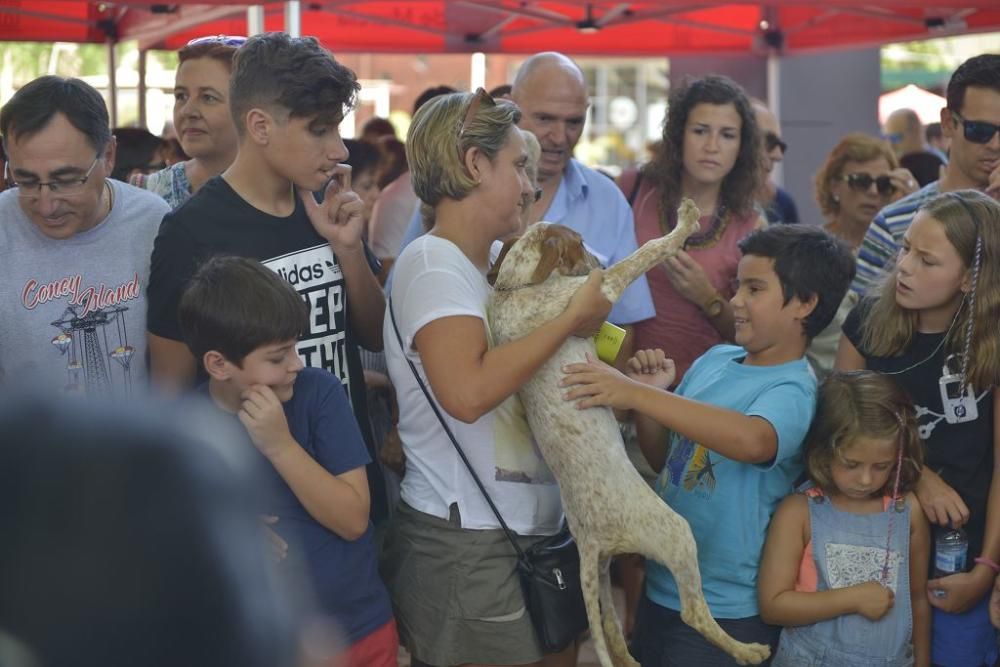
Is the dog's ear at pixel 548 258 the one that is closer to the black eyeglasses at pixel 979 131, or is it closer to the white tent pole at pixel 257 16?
the black eyeglasses at pixel 979 131

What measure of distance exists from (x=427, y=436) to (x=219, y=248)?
598 millimetres

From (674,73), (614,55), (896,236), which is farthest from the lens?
(674,73)

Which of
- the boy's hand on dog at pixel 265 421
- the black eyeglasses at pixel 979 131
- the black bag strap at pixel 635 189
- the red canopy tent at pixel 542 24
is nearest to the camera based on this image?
the boy's hand on dog at pixel 265 421

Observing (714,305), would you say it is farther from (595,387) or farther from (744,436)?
(595,387)

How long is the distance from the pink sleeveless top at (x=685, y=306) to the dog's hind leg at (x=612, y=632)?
4.29 ft

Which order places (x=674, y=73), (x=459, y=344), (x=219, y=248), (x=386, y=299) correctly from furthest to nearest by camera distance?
(x=674, y=73)
(x=386, y=299)
(x=219, y=248)
(x=459, y=344)

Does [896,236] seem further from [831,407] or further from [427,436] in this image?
[427,436]

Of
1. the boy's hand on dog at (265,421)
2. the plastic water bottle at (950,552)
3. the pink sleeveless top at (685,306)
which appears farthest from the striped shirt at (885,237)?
the boy's hand on dog at (265,421)

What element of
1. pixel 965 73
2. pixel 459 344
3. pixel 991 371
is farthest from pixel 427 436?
pixel 965 73

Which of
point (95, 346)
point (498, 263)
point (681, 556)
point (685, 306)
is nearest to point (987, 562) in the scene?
point (681, 556)

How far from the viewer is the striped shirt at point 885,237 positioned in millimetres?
3475

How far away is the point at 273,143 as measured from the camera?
249 centimetres

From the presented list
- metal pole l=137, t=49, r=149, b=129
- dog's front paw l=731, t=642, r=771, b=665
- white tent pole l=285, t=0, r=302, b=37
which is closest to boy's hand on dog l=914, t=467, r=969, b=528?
dog's front paw l=731, t=642, r=771, b=665

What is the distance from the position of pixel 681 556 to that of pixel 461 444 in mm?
508
